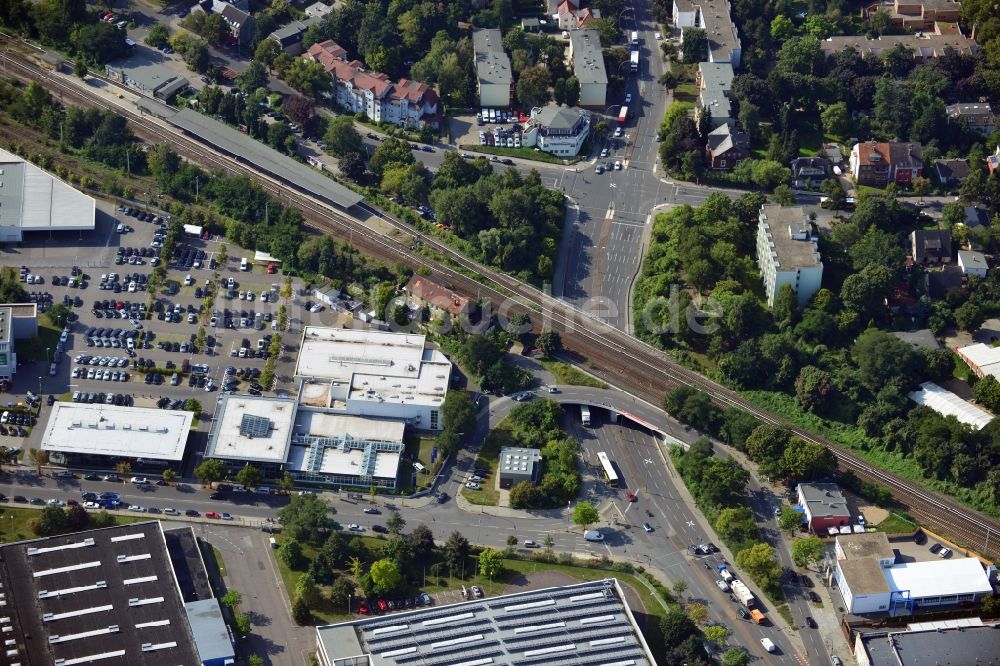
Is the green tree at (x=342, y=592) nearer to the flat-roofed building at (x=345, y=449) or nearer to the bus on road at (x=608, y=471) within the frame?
the flat-roofed building at (x=345, y=449)

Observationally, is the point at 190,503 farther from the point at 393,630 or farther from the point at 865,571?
the point at 865,571

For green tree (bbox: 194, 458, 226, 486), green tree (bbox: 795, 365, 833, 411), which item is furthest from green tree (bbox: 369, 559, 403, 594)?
green tree (bbox: 795, 365, 833, 411)

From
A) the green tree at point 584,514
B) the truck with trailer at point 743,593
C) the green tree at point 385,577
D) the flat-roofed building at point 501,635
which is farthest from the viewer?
the green tree at point 584,514

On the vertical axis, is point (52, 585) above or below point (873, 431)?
below

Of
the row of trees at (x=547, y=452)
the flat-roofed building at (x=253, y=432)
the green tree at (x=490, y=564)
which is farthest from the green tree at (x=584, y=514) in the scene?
the flat-roofed building at (x=253, y=432)

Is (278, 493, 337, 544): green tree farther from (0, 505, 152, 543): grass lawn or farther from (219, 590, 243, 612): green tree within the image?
(0, 505, 152, 543): grass lawn

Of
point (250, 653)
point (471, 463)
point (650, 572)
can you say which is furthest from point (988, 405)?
point (250, 653)
